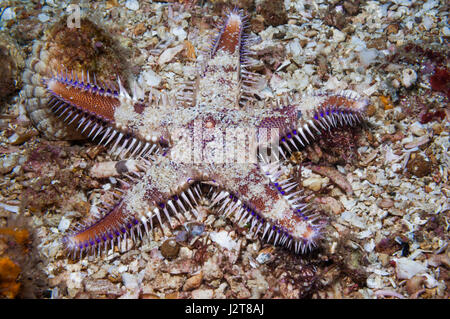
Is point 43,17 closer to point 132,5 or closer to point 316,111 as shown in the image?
point 132,5

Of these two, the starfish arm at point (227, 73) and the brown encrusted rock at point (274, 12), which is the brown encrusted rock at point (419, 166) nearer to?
the starfish arm at point (227, 73)

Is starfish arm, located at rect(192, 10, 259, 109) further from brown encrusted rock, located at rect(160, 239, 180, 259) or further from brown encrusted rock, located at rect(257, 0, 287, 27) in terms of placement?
brown encrusted rock, located at rect(160, 239, 180, 259)

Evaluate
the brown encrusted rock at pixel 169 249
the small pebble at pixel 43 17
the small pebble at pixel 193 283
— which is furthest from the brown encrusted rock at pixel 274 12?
the small pebble at pixel 193 283

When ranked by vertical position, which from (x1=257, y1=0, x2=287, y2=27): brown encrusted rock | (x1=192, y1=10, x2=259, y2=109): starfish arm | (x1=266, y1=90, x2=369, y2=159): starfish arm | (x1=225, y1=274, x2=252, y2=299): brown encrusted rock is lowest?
(x1=225, y1=274, x2=252, y2=299): brown encrusted rock

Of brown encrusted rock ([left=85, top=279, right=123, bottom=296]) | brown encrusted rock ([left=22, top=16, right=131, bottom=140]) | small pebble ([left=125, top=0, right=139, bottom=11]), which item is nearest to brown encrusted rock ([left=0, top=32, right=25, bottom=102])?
brown encrusted rock ([left=22, top=16, right=131, bottom=140])

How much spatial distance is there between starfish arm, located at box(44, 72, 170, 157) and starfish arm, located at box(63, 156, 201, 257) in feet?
1.25

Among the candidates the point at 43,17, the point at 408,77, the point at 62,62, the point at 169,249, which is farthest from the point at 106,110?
the point at 408,77

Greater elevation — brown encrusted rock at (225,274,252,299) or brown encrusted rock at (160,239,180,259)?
brown encrusted rock at (160,239,180,259)

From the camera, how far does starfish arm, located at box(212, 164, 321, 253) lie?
133 inches

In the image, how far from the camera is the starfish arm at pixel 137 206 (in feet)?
11.5

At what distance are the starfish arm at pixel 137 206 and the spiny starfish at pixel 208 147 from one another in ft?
0.04
